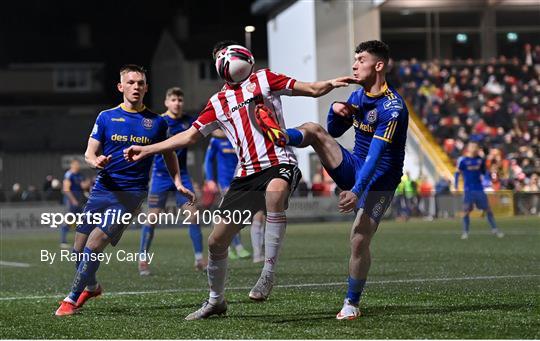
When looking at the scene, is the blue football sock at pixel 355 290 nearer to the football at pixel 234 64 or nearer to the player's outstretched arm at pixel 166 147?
the player's outstretched arm at pixel 166 147

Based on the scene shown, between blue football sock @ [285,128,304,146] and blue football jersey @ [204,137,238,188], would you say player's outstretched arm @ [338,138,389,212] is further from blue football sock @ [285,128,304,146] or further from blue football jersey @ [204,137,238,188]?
blue football jersey @ [204,137,238,188]

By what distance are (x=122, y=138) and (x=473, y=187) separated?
15.2 meters

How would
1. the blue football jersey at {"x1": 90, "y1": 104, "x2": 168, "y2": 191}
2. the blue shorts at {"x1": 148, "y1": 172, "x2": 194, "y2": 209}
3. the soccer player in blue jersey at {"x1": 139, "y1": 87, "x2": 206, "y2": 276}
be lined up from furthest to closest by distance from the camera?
the blue shorts at {"x1": 148, "y1": 172, "x2": 194, "y2": 209}, the soccer player in blue jersey at {"x1": 139, "y1": 87, "x2": 206, "y2": 276}, the blue football jersey at {"x1": 90, "y1": 104, "x2": 168, "y2": 191}

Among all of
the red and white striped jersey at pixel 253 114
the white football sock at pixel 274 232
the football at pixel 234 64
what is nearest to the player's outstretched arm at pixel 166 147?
the red and white striped jersey at pixel 253 114

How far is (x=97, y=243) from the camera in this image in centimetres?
985

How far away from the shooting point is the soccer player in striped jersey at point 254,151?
8.48 metres

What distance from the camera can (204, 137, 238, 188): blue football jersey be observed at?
17.6 metres

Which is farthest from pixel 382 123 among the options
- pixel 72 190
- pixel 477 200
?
pixel 72 190

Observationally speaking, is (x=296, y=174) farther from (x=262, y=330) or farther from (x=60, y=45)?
(x=60, y=45)

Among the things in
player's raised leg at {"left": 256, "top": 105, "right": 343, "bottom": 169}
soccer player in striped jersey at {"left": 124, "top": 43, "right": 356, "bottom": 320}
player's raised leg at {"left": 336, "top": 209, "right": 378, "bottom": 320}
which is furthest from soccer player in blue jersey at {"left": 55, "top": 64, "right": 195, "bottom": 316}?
player's raised leg at {"left": 336, "top": 209, "right": 378, "bottom": 320}

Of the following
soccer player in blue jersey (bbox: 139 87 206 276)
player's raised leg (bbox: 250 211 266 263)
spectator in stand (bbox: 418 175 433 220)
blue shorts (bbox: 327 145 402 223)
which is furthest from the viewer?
spectator in stand (bbox: 418 175 433 220)

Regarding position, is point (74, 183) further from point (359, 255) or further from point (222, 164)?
point (359, 255)

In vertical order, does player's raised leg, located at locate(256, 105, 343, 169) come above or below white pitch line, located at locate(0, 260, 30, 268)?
above

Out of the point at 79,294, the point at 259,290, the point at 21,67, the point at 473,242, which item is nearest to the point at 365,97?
the point at 259,290
